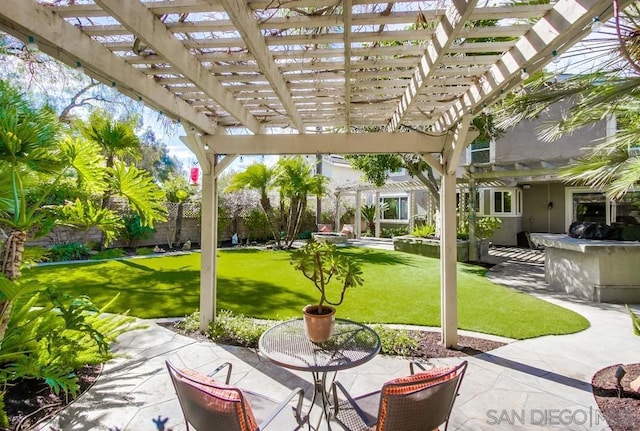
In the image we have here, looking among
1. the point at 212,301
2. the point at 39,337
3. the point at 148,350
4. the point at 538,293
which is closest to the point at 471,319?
the point at 538,293

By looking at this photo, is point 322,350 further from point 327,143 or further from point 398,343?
point 327,143

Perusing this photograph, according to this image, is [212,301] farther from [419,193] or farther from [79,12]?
[419,193]

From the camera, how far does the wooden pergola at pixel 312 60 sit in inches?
77.6

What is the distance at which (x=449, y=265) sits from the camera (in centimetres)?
420

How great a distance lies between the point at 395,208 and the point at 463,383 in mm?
16593

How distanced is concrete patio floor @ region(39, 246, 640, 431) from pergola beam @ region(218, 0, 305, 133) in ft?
9.44

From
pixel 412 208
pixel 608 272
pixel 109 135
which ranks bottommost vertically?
pixel 608 272

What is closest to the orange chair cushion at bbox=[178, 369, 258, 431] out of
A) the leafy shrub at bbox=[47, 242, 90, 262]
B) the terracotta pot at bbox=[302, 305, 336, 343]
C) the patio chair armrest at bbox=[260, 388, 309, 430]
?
the patio chair armrest at bbox=[260, 388, 309, 430]

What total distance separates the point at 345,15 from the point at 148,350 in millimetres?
4204

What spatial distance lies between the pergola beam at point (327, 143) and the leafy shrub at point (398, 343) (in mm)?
2413

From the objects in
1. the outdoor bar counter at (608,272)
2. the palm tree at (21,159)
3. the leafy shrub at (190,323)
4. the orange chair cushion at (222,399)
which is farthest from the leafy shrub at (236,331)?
the outdoor bar counter at (608,272)

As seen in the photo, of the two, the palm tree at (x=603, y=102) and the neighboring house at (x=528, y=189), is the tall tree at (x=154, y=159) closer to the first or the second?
the neighboring house at (x=528, y=189)

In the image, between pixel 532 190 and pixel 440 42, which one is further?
pixel 532 190

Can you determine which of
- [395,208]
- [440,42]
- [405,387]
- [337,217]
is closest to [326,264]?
[405,387]
